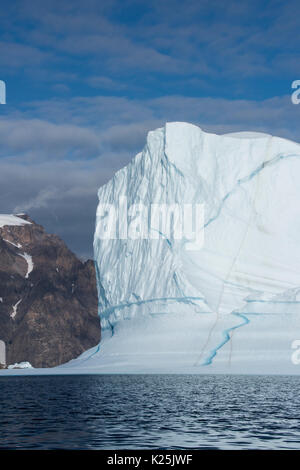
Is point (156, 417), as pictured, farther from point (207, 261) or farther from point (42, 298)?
point (42, 298)

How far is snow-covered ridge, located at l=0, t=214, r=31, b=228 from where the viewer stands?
159m

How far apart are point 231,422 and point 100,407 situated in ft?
16.6

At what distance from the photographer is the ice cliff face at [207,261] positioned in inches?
1245

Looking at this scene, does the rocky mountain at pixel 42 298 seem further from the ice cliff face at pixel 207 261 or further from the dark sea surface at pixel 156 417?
the dark sea surface at pixel 156 417

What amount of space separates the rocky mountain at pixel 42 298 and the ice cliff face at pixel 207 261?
98.5 m

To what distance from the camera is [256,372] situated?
27609 millimetres

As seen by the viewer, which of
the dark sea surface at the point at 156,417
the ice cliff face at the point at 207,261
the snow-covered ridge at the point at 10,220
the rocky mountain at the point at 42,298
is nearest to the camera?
the dark sea surface at the point at 156,417

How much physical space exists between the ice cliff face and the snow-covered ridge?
12231 cm

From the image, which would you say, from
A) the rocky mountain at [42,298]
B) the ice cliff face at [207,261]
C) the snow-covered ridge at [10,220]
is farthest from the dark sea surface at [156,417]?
the snow-covered ridge at [10,220]

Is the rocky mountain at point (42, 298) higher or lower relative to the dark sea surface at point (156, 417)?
higher

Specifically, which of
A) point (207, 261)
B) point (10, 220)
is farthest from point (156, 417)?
point (10, 220)

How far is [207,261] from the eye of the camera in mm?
35125

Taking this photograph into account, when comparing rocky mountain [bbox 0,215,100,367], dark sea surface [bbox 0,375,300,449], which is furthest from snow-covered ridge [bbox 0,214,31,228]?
dark sea surface [bbox 0,375,300,449]
